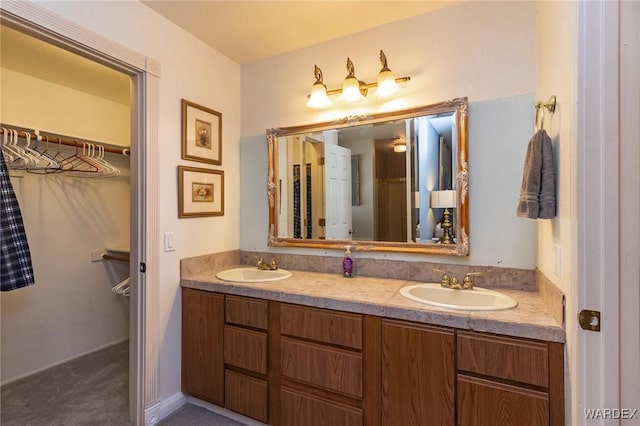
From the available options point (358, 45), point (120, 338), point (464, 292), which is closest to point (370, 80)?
point (358, 45)

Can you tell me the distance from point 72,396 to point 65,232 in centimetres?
130

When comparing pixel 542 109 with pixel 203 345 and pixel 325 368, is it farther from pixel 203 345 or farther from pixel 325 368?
pixel 203 345

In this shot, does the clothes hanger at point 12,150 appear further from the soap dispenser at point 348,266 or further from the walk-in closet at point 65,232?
the soap dispenser at point 348,266

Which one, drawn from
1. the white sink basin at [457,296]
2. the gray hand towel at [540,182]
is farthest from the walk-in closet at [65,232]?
the gray hand towel at [540,182]

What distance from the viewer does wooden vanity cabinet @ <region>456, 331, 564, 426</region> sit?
3.64 feet

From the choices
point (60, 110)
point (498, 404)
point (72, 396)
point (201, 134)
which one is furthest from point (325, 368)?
point (60, 110)

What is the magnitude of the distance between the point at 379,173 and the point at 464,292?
86 centimetres

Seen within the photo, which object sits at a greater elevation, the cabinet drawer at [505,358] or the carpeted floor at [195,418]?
the cabinet drawer at [505,358]

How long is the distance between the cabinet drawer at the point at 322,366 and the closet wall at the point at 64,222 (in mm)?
2180

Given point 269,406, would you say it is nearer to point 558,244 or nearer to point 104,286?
point 558,244

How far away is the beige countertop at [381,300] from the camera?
46.0 inches

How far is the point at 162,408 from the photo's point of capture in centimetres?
185

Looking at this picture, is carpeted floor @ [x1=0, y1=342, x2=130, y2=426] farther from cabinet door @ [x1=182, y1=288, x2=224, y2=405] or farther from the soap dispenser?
the soap dispenser

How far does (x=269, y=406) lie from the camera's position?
1678 mm
